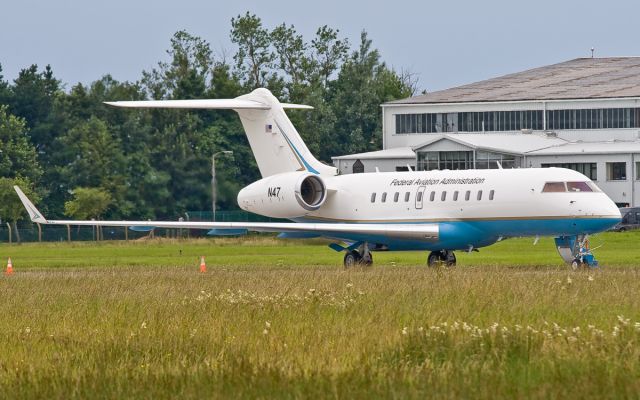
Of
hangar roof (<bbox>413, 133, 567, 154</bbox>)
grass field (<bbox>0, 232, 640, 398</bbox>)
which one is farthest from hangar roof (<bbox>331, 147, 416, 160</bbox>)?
grass field (<bbox>0, 232, 640, 398</bbox>)

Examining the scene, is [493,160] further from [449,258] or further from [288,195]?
[449,258]

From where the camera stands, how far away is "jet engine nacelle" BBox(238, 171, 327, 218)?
3869 centimetres

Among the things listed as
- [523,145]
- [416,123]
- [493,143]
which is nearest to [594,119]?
[523,145]

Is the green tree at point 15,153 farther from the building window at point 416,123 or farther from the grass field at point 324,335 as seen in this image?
the grass field at point 324,335

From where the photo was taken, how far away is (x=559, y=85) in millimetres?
90938

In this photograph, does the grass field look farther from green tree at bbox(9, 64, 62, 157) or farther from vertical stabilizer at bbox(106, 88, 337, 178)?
green tree at bbox(9, 64, 62, 157)

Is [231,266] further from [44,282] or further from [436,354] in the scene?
[436,354]

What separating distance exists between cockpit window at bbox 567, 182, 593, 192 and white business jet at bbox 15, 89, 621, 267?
0.07 ft

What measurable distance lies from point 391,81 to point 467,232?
8171 centimetres

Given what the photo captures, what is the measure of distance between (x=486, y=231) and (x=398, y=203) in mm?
3152

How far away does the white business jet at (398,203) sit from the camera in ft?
112

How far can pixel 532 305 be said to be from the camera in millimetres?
20594

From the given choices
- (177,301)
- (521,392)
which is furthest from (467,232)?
(521,392)

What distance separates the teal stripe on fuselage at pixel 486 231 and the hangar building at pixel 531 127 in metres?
42.3
